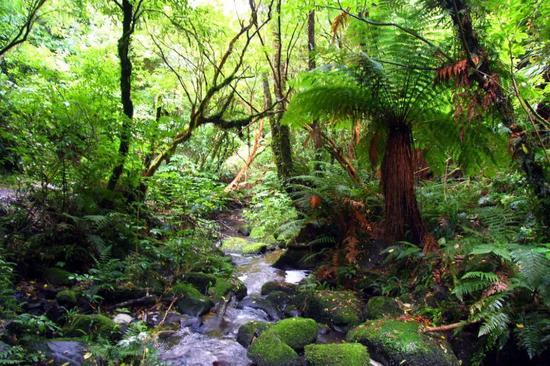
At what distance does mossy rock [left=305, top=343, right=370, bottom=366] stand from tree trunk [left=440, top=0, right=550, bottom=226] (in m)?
1.76

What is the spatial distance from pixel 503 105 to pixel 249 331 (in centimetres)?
276

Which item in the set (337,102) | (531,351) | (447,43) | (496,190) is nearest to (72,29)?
(337,102)

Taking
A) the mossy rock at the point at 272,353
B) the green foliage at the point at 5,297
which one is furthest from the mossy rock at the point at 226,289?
the green foliage at the point at 5,297

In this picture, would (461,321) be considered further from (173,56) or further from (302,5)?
(173,56)

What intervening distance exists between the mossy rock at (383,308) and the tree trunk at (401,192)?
0.84 metres

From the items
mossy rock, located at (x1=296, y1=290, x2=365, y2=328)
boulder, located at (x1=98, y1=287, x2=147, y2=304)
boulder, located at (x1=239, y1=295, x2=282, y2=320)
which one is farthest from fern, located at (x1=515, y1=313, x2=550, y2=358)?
boulder, located at (x1=98, y1=287, x2=147, y2=304)

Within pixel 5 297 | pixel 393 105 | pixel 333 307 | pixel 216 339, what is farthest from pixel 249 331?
pixel 393 105

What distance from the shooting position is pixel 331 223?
15.9ft

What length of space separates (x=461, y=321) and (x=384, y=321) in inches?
22.1

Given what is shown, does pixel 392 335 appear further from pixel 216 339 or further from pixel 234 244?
pixel 234 244

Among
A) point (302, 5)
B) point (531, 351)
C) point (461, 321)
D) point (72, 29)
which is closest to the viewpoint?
point (531, 351)

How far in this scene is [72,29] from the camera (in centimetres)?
1044

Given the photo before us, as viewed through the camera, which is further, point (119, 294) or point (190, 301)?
point (190, 301)

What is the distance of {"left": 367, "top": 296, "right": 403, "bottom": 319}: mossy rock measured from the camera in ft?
10.3
